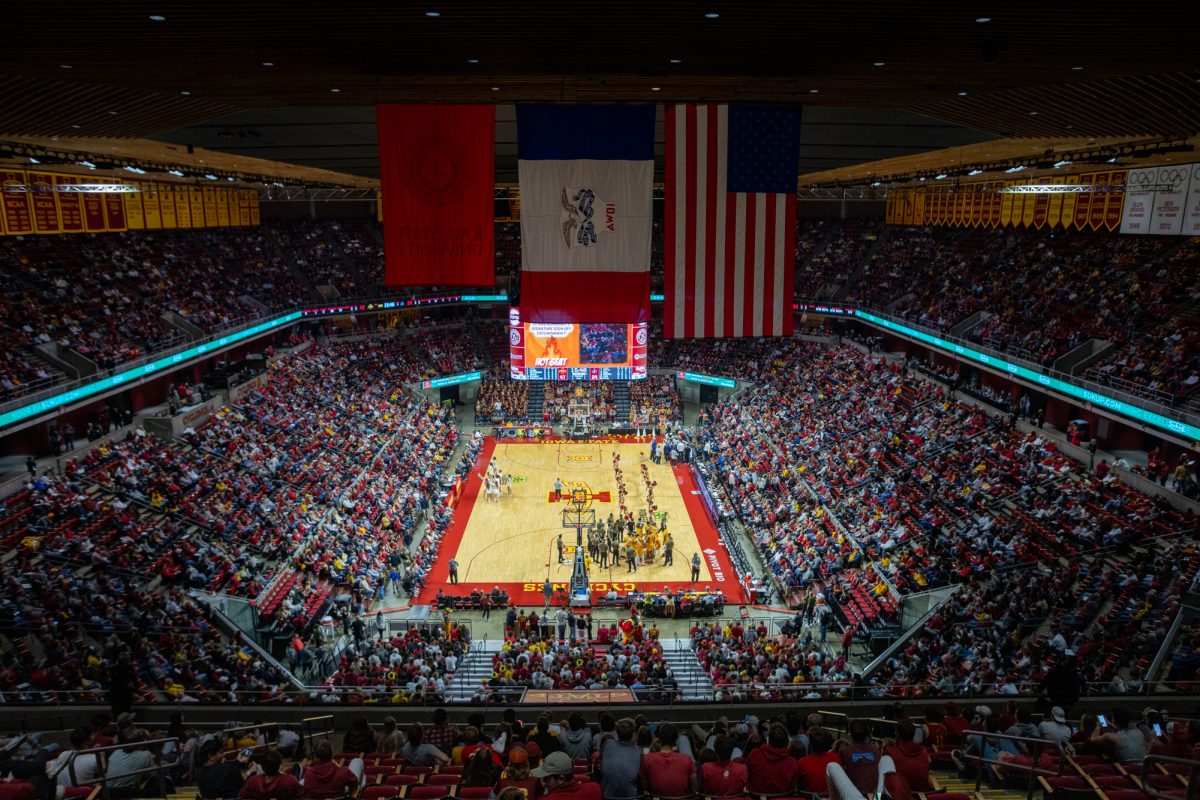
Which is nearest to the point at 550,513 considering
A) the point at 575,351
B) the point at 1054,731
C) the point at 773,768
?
the point at 575,351

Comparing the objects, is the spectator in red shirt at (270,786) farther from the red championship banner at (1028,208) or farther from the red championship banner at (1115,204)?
the red championship banner at (1028,208)

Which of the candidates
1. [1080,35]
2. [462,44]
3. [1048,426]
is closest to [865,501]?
[1048,426]

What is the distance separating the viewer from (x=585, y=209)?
34.7ft

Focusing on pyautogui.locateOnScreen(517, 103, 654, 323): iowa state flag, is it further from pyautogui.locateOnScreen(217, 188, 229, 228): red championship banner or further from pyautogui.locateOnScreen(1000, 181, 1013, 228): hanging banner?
pyautogui.locateOnScreen(217, 188, 229, 228): red championship banner

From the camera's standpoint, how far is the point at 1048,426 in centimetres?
2591

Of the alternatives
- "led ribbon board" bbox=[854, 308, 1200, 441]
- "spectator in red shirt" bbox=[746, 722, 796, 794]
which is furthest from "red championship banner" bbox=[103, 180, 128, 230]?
"led ribbon board" bbox=[854, 308, 1200, 441]

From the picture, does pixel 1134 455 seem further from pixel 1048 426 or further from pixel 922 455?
pixel 922 455

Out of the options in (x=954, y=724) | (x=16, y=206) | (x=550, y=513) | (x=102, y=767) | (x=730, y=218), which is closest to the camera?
(x=102, y=767)

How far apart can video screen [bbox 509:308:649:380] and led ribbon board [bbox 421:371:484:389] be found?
628 centimetres

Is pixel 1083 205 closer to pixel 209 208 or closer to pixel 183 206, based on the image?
pixel 183 206

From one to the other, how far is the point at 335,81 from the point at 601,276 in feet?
15.3

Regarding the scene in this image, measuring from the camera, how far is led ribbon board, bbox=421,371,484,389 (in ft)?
135

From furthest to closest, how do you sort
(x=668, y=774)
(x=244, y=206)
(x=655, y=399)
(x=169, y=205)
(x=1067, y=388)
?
(x=655, y=399) → (x=244, y=206) → (x=169, y=205) → (x=1067, y=388) → (x=668, y=774)

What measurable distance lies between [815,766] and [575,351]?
105 ft
